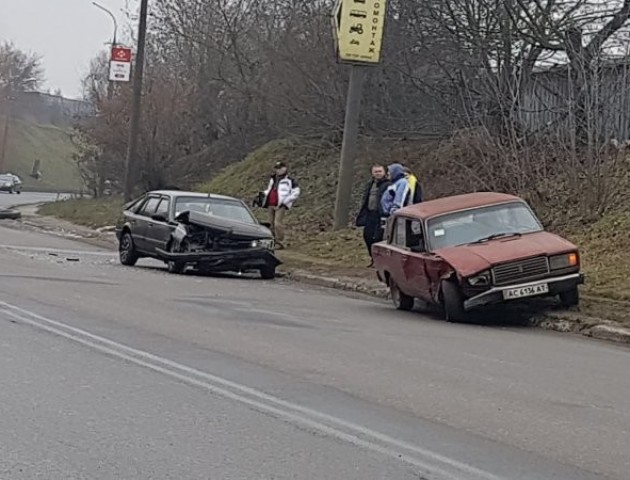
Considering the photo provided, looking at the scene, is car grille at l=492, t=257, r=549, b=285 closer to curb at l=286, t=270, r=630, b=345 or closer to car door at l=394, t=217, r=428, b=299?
curb at l=286, t=270, r=630, b=345

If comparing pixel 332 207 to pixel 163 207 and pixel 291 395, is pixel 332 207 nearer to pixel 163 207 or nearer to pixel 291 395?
pixel 163 207

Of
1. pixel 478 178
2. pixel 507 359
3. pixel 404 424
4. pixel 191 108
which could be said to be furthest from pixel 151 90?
pixel 404 424

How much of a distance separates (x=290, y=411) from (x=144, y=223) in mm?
13015

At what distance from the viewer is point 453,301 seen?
44.2ft

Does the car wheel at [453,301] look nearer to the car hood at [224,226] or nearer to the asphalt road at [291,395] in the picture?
the asphalt road at [291,395]

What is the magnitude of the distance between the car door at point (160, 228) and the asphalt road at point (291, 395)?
5319 millimetres

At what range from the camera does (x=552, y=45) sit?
22844 mm

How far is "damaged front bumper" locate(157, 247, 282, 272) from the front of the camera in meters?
18.8

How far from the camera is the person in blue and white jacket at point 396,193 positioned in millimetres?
18234

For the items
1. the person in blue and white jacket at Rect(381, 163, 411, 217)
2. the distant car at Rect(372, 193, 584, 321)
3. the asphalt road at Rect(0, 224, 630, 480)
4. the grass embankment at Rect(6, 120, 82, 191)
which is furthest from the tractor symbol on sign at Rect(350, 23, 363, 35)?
the grass embankment at Rect(6, 120, 82, 191)

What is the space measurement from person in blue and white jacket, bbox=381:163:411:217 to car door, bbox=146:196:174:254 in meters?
3.65

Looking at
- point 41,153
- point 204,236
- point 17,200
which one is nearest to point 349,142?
point 204,236

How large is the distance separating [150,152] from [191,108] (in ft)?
7.83

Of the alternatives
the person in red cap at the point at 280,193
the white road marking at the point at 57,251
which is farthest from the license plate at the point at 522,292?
the white road marking at the point at 57,251
